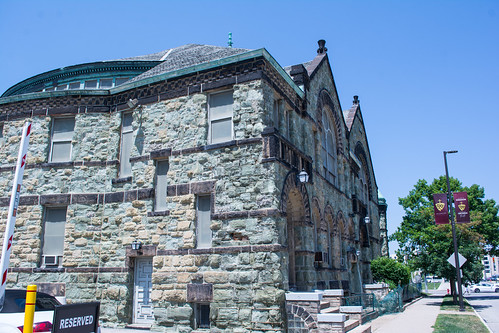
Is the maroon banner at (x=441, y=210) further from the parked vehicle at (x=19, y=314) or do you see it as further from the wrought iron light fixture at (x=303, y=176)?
the parked vehicle at (x=19, y=314)

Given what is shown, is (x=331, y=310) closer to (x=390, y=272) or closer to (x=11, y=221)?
(x=11, y=221)

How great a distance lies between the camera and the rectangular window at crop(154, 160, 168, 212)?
14187 mm

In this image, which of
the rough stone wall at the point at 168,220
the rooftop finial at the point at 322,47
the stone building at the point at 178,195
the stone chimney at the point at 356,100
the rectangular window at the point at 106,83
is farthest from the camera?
the stone chimney at the point at 356,100

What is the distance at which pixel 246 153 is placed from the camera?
12938 millimetres

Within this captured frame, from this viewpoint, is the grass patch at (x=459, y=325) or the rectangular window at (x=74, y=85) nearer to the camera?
the grass patch at (x=459, y=325)

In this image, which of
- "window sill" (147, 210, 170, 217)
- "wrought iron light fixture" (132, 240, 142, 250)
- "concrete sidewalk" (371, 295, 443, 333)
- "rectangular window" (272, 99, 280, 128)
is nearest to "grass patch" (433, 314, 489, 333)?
"concrete sidewalk" (371, 295, 443, 333)

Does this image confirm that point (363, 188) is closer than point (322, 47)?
No

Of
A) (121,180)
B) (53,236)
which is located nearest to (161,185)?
(121,180)

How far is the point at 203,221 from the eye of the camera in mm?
13312

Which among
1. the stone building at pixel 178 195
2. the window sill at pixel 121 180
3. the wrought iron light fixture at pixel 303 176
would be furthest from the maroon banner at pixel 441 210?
the window sill at pixel 121 180

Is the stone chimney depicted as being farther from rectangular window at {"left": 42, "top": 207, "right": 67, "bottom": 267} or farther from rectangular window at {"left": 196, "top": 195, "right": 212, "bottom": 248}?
rectangular window at {"left": 42, "top": 207, "right": 67, "bottom": 267}

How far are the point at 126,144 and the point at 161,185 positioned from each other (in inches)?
97.3

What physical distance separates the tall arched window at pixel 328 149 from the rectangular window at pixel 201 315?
30.1ft

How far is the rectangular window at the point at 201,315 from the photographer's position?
498 inches
